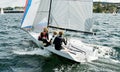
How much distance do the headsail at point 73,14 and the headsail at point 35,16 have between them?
4.71 ft

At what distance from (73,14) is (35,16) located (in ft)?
10.0

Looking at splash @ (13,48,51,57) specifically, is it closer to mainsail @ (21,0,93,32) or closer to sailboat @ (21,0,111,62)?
sailboat @ (21,0,111,62)

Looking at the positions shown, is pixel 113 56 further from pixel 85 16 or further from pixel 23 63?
pixel 23 63

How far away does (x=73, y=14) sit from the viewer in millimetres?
17000

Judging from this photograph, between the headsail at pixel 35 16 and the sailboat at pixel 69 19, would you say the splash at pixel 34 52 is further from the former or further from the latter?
the headsail at pixel 35 16

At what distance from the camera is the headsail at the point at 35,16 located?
61.5 ft

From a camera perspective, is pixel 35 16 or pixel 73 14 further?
pixel 35 16

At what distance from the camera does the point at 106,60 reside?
52.9 ft

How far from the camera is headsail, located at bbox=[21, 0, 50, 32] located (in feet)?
61.5

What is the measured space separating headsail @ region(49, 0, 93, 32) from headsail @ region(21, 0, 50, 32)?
4.71 ft

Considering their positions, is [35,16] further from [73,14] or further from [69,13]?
[73,14]

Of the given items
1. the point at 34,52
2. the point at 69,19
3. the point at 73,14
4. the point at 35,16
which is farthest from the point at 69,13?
the point at 34,52

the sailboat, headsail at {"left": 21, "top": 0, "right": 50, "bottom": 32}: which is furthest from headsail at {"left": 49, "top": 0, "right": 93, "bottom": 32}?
headsail at {"left": 21, "top": 0, "right": 50, "bottom": 32}

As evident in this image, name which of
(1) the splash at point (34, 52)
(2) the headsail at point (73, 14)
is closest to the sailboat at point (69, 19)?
(2) the headsail at point (73, 14)
